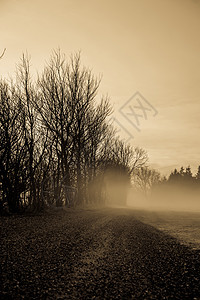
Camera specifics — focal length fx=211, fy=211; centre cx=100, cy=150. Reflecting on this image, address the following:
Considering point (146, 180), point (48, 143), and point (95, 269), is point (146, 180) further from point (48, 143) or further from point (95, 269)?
point (95, 269)

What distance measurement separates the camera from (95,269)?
3.08 metres

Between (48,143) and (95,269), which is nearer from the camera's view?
(95,269)

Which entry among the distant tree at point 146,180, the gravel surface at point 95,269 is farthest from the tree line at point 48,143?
the distant tree at point 146,180

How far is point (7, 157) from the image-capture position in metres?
9.52

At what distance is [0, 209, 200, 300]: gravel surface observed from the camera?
2381mm

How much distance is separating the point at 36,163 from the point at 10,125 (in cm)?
276

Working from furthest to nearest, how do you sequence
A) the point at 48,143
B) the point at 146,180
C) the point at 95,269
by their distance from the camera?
the point at 146,180
the point at 48,143
the point at 95,269

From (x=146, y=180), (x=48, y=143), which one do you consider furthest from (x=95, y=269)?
(x=146, y=180)

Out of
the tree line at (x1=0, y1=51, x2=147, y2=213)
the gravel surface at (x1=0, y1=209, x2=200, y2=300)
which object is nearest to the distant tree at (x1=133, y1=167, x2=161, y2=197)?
the tree line at (x1=0, y1=51, x2=147, y2=213)

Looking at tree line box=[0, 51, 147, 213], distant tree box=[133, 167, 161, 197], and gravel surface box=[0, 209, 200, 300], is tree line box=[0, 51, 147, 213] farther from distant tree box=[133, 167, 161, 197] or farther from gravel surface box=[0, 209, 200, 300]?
distant tree box=[133, 167, 161, 197]

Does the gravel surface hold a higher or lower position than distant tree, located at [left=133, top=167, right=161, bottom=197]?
lower

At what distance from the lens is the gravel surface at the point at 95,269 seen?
2381 mm

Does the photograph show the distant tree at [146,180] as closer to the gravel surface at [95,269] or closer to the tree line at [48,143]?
the tree line at [48,143]

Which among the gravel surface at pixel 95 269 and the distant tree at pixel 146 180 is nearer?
the gravel surface at pixel 95 269
